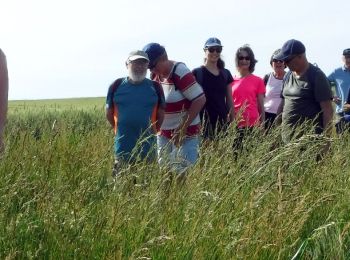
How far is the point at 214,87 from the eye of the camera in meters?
7.36

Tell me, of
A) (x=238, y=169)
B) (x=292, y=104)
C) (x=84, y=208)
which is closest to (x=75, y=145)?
(x=292, y=104)

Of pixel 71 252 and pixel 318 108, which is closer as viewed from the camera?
pixel 71 252

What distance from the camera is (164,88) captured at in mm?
6531

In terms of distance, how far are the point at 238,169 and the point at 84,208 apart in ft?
4.25

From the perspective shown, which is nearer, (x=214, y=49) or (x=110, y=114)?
(x=110, y=114)

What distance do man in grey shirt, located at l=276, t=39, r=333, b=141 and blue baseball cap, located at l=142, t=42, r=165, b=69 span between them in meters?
0.96

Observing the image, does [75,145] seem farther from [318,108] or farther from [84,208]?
[84,208]

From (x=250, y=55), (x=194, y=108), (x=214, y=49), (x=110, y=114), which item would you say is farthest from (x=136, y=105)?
(x=250, y=55)

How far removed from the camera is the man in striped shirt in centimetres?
634

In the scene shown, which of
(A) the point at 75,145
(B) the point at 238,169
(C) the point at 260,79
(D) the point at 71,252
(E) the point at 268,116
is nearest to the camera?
(D) the point at 71,252

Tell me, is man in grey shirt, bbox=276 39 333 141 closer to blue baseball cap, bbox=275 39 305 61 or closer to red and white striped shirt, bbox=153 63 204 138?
blue baseball cap, bbox=275 39 305 61

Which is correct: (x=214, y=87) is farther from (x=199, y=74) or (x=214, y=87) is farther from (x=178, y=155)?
(x=178, y=155)

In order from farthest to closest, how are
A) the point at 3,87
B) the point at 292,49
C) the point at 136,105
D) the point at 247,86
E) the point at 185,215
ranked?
1. the point at 247,86
2. the point at 292,49
3. the point at 136,105
4. the point at 3,87
5. the point at 185,215

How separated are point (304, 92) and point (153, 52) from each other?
1.26 m
